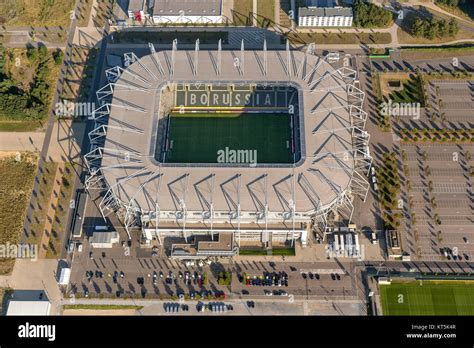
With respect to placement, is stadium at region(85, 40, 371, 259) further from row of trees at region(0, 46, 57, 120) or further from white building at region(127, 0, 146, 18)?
white building at region(127, 0, 146, 18)

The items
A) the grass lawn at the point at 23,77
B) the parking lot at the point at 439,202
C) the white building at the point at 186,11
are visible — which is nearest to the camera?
the parking lot at the point at 439,202

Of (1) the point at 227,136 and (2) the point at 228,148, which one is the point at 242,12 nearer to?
(1) the point at 227,136

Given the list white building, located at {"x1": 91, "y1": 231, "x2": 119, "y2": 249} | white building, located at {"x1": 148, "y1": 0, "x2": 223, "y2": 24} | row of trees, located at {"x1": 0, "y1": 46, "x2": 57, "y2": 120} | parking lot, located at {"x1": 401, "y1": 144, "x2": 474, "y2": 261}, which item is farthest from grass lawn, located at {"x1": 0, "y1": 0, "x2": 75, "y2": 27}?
parking lot, located at {"x1": 401, "y1": 144, "x2": 474, "y2": 261}

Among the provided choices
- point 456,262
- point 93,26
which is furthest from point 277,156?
point 93,26

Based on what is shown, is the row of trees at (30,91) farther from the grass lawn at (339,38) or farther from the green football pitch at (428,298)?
the green football pitch at (428,298)

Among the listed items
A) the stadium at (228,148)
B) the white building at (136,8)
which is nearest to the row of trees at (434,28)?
the stadium at (228,148)

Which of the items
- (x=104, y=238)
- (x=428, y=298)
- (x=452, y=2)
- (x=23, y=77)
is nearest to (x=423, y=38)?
(x=452, y=2)

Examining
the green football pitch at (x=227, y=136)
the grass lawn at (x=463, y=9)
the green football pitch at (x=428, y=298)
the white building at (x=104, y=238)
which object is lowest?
the green football pitch at (x=428, y=298)
